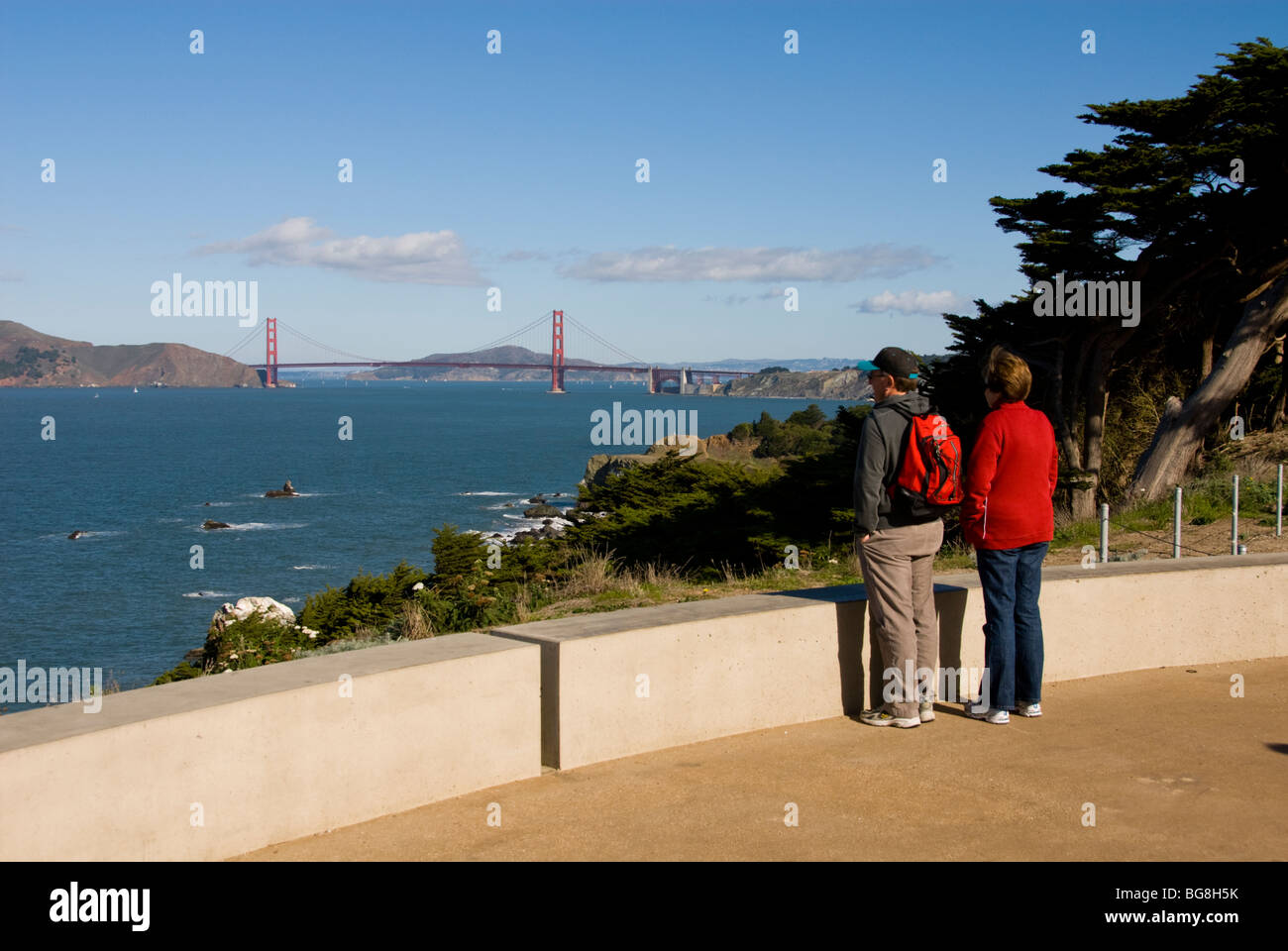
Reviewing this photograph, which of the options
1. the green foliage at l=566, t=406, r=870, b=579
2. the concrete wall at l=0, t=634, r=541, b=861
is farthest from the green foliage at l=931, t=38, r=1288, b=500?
the concrete wall at l=0, t=634, r=541, b=861

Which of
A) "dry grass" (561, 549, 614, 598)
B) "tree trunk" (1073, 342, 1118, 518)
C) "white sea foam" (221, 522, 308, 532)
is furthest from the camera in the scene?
"white sea foam" (221, 522, 308, 532)

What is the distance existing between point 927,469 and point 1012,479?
1.51 feet

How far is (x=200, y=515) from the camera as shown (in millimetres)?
55531

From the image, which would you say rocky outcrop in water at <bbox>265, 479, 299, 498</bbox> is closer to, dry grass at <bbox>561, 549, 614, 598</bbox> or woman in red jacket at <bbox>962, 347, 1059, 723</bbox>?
dry grass at <bbox>561, 549, 614, 598</bbox>

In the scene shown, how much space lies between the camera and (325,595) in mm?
16781

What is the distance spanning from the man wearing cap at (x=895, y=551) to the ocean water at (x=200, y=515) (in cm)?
1790

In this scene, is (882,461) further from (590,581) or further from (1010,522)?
(590,581)

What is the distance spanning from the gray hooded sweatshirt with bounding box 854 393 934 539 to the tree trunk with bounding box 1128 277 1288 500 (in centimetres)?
1435

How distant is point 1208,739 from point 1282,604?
1.90 meters

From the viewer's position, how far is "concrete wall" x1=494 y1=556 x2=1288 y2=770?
15.3 ft

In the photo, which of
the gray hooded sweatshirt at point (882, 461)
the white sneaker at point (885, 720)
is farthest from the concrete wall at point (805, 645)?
the gray hooded sweatshirt at point (882, 461)

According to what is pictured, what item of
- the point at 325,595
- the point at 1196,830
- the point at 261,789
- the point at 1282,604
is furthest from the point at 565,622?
the point at 325,595

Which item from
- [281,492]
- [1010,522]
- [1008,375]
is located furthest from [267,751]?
[281,492]
